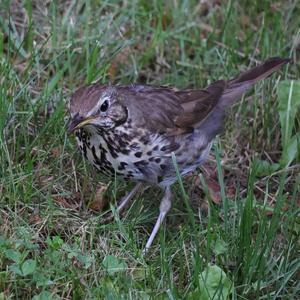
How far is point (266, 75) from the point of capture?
18.3ft

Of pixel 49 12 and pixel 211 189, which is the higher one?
pixel 49 12

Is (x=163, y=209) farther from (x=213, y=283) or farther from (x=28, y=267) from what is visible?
(x=28, y=267)

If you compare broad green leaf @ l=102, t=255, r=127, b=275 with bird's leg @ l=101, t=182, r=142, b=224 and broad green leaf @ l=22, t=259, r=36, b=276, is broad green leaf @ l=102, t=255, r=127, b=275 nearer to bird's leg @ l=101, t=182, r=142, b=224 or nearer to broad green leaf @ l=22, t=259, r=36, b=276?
broad green leaf @ l=22, t=259, r=36, b=276

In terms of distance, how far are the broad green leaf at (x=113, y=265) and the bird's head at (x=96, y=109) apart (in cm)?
67

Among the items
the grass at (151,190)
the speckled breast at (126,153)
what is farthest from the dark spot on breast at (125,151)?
the grass at (151,190)

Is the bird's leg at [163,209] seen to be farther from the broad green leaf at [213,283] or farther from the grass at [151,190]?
the broad green leaf at [213,283]

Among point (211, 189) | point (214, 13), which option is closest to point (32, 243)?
point (211, 189)

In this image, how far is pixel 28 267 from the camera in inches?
172

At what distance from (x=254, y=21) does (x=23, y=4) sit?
1720mm

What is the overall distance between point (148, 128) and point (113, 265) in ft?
2.67

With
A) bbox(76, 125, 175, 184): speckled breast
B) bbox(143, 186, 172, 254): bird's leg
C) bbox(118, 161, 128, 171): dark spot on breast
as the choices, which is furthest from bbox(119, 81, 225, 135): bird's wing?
bbox(143, 186, 172, 254): bird's leg

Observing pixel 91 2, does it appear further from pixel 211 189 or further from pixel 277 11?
pixel 211 189

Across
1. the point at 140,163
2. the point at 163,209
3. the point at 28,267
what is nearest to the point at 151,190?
the point at 163,209

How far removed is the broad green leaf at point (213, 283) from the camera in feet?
14.2
